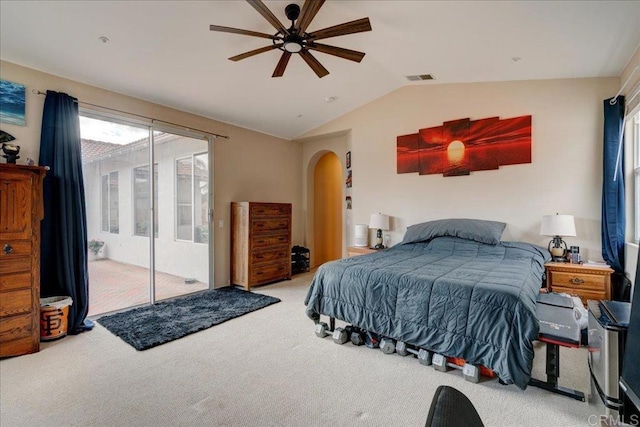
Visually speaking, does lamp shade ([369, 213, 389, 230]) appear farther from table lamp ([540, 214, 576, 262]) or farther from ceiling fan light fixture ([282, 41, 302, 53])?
ceiling fan light fixture ([282, 41, 302, 53])

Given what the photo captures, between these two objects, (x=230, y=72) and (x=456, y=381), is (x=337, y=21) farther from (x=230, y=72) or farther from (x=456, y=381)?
(x=456, y=381)

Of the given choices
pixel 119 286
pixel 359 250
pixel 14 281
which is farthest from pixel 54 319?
pixel 359 250

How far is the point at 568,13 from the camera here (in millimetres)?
2482

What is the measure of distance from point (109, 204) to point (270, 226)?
226 centimetres

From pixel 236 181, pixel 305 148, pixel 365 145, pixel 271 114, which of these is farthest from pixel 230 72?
pixel 305 148

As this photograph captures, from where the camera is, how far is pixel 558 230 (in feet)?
11.3

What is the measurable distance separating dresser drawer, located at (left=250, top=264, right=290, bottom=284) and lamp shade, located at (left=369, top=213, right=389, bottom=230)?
1745mm

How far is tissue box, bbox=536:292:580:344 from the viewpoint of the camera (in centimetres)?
193

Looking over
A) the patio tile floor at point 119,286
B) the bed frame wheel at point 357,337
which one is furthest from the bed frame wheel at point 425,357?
the patio tile floor at point 119,286

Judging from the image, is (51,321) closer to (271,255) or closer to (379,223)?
(271,255)

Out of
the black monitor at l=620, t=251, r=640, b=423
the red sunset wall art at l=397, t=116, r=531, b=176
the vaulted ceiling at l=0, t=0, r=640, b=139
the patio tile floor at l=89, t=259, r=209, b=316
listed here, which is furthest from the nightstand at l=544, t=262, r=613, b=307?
the patio tile floor at l=89, t=259, r=209, b=316

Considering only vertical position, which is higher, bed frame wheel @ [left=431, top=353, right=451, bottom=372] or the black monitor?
the black monitor

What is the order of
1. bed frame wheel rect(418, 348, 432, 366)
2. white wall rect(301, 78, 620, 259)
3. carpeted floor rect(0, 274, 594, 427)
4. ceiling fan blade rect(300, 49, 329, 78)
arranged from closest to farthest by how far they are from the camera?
carpeted floor rect(0, 274, 594, 427)
bed frame wheel rect(418, 348, 432, 366)
ceiling fan blade rect(300, 49, 329, 78)
white wall rect(301, 78, 620, 259)

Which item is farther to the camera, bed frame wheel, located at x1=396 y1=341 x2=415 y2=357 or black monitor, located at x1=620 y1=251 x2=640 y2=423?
bed frame wheel, located at x1=396 y1=341 x2=415 y2=357
